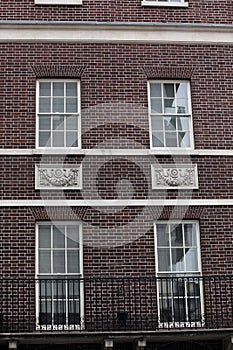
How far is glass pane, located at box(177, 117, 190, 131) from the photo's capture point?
19516 mm

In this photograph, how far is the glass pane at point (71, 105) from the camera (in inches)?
762

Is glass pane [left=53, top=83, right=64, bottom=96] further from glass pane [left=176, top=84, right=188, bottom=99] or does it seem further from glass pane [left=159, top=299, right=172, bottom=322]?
glass pane [left=159, top=299, right=172, bottom=322]

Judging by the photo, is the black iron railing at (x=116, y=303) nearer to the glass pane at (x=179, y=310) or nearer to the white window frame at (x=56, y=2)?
the glass pane at (x=179, y=310)

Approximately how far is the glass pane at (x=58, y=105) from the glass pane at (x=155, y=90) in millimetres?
2211

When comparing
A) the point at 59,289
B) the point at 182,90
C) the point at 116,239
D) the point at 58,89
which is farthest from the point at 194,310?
the point at 58,89

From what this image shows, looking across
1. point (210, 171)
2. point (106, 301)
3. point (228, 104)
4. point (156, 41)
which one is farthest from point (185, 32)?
point (106, 301)

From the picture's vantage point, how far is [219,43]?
20.1m

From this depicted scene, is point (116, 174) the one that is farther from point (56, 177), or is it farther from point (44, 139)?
point (44, 139)

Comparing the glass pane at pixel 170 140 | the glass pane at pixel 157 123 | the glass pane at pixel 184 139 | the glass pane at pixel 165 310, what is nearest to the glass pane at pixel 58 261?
the glass pane at pixel 165 310

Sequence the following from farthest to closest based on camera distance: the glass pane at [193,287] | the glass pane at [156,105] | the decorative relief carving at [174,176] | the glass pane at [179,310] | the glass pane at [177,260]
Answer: the glass pane at [156,105] < the decorative relief carving at [174,176] < the glass pane at [177,260] < the glass pane at [193,287] < the glass pane at [179,310]

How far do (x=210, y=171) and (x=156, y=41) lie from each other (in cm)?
355

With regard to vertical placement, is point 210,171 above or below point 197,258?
above

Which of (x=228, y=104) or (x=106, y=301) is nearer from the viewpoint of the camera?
(x=106, y=301)

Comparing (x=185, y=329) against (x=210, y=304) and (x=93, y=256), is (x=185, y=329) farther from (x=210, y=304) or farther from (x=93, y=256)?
(x=93, y=256)
